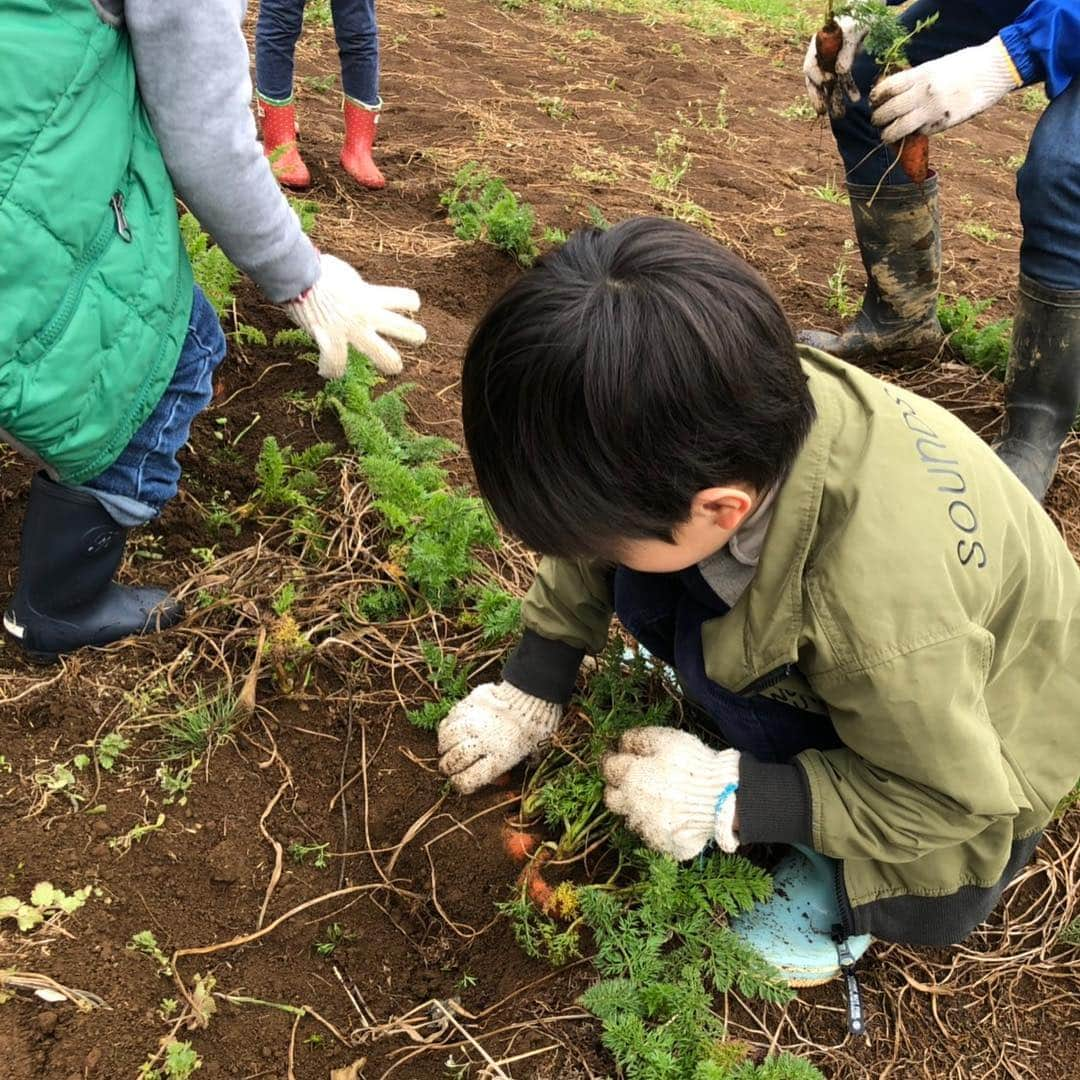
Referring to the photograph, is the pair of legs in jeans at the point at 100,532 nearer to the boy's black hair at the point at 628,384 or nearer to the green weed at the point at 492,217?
the boy's black hair at the point at 628,384

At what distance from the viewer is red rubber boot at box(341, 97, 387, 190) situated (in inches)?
182

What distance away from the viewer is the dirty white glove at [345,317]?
7.30 ft

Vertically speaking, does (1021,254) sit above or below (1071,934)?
above

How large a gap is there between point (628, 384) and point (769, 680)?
0.69 metres

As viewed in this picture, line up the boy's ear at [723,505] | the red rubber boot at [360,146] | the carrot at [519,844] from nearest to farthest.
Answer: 1. the boy's ear at [723,505]
2. the carrot at [519,844]
3. the red rubber boot at [360,146]

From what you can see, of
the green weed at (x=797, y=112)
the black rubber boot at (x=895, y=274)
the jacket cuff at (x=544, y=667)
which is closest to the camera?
the jacket cuff at (x=544, y=667)

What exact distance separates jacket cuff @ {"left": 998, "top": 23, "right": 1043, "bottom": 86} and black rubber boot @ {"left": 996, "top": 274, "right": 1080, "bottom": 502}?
2.08 ft

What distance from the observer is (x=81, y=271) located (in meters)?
1.85

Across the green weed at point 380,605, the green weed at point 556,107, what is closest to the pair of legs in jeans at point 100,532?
the green weed at point 380,605

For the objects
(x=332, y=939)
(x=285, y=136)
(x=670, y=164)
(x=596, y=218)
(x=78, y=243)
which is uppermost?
(x=78, y=243)

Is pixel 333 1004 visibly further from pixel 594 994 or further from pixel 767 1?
pixel 767 1

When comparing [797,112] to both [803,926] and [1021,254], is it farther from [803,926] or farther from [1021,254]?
[803,926]

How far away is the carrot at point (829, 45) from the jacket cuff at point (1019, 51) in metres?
0.64

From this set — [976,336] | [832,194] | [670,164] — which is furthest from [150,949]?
[832,194]
